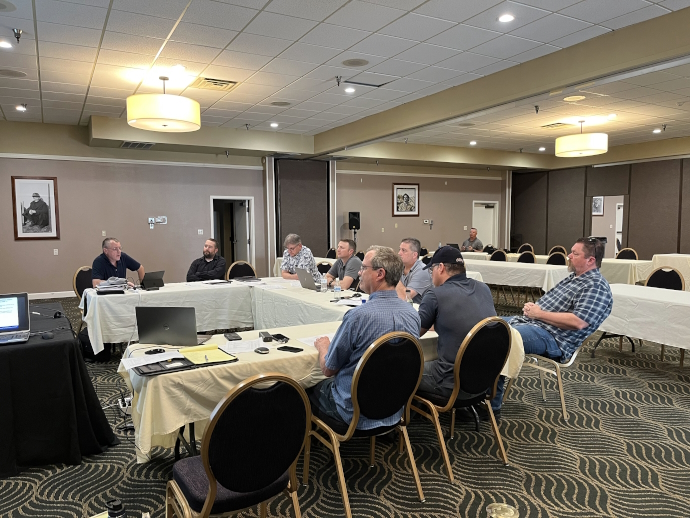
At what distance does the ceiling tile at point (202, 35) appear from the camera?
15.7 ft

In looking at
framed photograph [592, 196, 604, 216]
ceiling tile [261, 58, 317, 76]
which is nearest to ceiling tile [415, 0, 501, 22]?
ceiling tile [261, 58, 317, 76]

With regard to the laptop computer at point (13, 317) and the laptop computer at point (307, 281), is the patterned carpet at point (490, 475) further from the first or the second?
the laptop computer at point (307, 281)

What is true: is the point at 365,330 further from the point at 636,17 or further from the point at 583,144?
the point at 583,144

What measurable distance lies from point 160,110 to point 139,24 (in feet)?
3.96

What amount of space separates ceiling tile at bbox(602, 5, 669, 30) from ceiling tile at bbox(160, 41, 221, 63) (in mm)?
4046

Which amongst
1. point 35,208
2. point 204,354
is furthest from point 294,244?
point 35,208

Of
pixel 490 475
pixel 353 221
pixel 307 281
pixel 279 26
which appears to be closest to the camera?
pixel 490 475

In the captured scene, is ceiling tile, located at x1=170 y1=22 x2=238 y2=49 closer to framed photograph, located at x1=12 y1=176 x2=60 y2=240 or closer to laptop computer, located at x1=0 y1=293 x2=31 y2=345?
laptop computer, located at x1=0 y1=293 x2=31 y2=345

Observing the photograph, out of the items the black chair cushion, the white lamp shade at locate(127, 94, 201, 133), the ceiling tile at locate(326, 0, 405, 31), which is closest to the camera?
the black chair cushion

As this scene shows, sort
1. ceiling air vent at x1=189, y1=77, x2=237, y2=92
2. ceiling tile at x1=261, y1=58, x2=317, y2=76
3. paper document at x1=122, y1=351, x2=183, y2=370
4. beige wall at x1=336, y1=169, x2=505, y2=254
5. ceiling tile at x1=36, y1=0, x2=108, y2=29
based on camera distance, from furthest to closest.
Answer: beige wall at x1=336, y1=169, x2=505, y2=254 < ceiling air vent at x1=189, y1=77, x2=237, y2=92 < ceiling tile at x1=261, y1=58, x2=317, y2=76 < ceiling tile at x1=36, y1=0, x2=108, y2=29 < paper document at x1=122, y1=351, x2=183, y2=370

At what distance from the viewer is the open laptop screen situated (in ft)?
10.5

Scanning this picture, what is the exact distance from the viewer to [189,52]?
5.48 metres

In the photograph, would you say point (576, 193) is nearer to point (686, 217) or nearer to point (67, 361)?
point (686, 217)

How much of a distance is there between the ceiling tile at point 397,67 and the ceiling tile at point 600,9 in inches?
75.7
